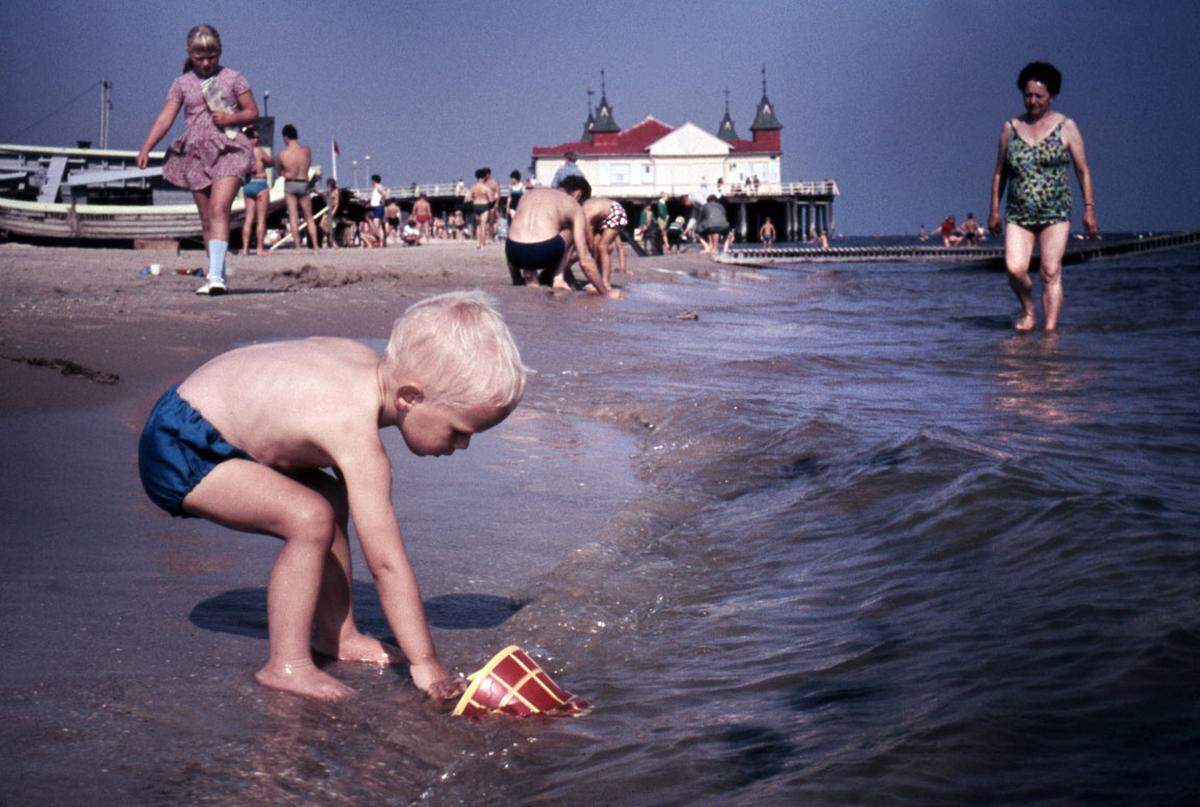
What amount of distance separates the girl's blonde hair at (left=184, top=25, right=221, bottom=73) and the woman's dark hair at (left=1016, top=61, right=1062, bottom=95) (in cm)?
508

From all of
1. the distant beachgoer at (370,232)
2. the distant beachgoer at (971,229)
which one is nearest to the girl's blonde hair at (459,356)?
the distant beachgoer at (370,232)

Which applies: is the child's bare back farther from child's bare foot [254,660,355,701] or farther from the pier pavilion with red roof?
the pier pavilion with red roof

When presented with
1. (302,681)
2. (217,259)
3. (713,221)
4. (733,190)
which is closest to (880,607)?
(302,681)

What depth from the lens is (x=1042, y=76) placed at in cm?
806

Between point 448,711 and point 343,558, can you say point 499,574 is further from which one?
point 448,711

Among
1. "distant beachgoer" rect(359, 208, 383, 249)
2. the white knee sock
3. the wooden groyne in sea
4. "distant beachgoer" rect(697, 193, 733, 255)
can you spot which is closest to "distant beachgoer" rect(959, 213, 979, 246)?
the wooden groyne in sea

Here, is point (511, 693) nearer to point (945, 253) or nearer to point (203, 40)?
point (203, 40)

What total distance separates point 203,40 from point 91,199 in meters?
17.4

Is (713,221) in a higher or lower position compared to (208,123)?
higher

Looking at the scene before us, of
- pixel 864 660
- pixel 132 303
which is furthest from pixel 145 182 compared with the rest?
pixel 864 660

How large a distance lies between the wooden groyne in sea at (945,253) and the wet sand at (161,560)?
1988 centimetres

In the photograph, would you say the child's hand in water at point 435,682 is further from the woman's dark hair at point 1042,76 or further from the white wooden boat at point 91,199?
the white wooden boat at point 91,199

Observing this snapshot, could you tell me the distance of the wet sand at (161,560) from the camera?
2055 millimetres

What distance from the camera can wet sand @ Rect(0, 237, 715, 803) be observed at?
2055 millimetres
